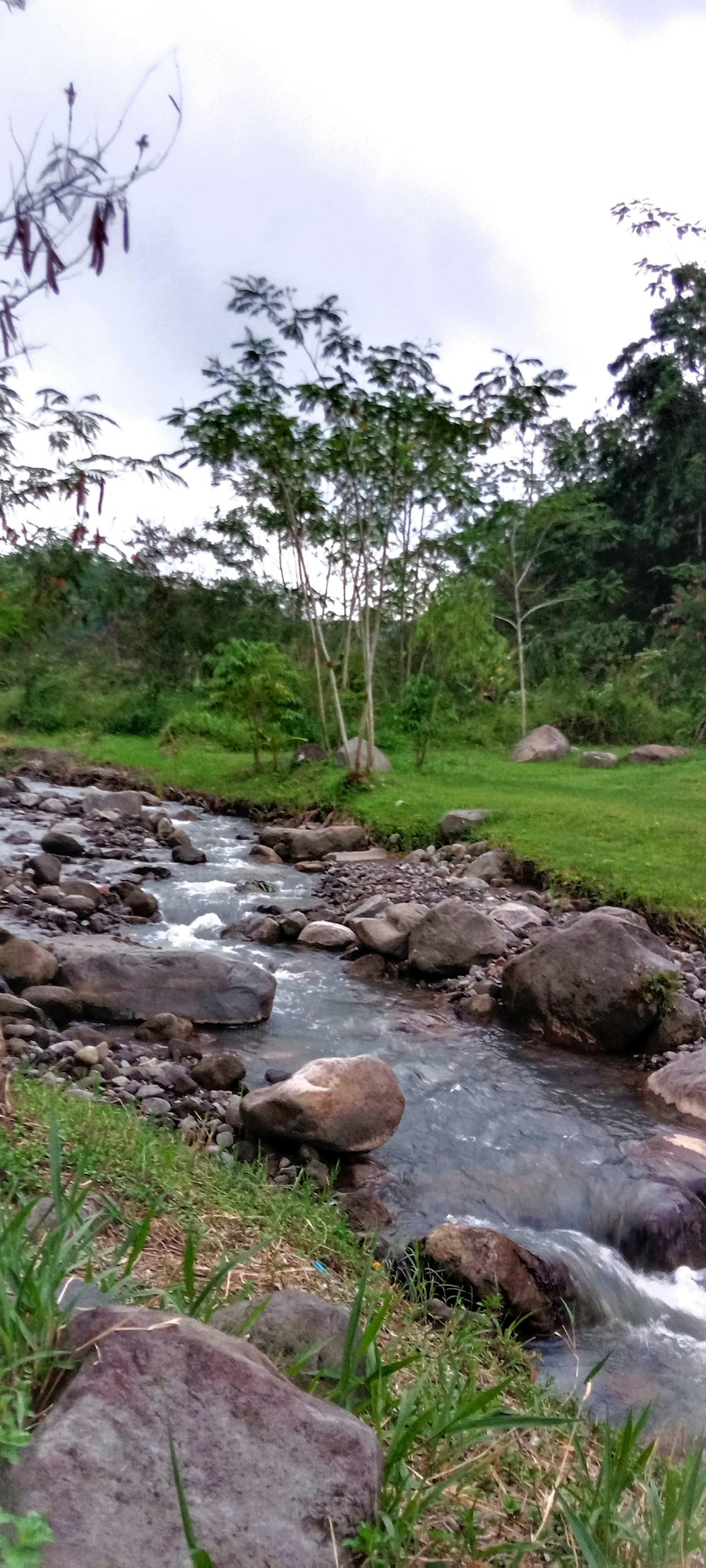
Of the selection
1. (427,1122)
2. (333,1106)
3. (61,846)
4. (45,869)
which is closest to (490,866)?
(45,869)

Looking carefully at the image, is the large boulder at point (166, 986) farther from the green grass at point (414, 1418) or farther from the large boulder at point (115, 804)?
the large boulder at point (115, 804)

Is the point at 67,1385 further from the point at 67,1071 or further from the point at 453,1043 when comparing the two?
the point at 453,1043

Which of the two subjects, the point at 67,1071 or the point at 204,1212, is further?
the point at 67,1071

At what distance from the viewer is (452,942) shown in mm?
8328

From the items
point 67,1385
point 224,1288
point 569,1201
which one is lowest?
point 569,1201

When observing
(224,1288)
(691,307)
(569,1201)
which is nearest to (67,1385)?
(224,1288)

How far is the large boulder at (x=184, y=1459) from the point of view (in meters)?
1.48

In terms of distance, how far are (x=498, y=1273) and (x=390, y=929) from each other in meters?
5.16

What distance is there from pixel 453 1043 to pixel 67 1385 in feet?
17.7

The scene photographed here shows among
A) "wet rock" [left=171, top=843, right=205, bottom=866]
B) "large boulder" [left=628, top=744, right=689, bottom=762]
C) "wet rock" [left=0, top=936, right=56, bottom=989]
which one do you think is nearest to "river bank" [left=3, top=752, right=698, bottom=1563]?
"wet rock" [left=0, top=936, right=56, bottom=989]

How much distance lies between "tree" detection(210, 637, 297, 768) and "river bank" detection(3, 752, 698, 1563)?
7819 mm

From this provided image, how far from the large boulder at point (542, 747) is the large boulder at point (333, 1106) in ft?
57.3

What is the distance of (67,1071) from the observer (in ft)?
17.3

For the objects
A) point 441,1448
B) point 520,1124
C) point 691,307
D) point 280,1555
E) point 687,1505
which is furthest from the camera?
point 691,307
